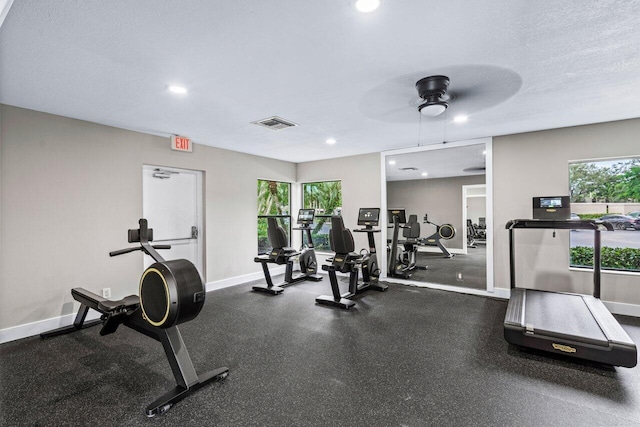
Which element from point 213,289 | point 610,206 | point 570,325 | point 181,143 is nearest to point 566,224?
point 610,206

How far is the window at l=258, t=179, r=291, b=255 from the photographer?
6.06 meters

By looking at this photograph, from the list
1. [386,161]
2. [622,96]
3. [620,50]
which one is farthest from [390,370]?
[386,161]

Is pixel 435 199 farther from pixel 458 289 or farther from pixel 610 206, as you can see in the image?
pixel 610 206

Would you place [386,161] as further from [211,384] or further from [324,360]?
[211,384]

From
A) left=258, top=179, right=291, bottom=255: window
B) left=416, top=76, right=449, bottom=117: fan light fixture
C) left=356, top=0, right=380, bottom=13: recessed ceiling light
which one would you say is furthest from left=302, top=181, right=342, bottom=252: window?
left=356, top=0, right=380, bottom=13: recessed ceiling light

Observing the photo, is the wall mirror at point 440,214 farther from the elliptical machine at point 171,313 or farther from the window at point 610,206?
the elliptical machine at point 171,313

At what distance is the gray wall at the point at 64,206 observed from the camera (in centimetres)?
308

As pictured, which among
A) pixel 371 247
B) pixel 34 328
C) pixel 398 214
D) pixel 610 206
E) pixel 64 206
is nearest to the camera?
pixel 34 328

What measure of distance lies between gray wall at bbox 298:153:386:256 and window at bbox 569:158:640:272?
9.48 feet

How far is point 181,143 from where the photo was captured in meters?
Result: 4.46

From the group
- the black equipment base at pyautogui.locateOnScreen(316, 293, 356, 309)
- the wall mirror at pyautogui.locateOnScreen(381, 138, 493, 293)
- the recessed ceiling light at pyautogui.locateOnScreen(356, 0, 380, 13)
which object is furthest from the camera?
the wall mirror at pyautogui.locateOnScreen(381, 138, 493, 293)

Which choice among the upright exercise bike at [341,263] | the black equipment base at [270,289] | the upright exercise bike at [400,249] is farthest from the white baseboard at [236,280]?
the upright exercise bike at [400,249]

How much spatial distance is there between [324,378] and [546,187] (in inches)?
157

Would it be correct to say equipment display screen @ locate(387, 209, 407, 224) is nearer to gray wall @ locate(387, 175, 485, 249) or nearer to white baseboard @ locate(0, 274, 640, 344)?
white baseboard @ locate(0, 274, 640, 344)
